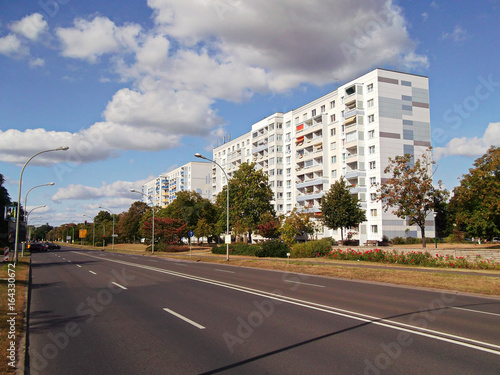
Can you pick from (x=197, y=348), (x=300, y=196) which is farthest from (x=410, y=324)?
(x=300, y=196)

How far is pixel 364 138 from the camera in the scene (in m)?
59.8

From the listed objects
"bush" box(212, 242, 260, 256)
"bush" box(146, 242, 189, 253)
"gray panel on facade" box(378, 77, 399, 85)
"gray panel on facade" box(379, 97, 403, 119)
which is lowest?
"bush" box(146, 242, 189, 253)

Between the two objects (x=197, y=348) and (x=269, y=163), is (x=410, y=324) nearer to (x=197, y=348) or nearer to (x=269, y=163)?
(x=197, y=348)

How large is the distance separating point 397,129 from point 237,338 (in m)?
57.7

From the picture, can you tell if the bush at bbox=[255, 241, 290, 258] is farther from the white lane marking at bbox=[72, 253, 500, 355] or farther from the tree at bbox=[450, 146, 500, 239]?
the white lane marking at bbox=[72, 253, 500, 355]

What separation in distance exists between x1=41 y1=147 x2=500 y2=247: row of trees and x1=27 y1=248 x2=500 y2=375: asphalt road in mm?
23664

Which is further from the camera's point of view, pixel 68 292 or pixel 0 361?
pixel 68 292

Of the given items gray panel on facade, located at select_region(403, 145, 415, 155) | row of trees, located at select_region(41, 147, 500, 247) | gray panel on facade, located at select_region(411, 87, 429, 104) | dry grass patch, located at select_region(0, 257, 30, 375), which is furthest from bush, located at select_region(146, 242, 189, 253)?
dry grass patch, located at select_region(0, 257, 30, 375)

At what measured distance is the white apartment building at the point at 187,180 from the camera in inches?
4855

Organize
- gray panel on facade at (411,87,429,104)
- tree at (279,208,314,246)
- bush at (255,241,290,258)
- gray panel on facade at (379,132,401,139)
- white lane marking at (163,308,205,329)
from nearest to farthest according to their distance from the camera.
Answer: white lane marking at (163,308,205,329) → bush at (255,241,290,258) → tree at (279,208,314,246) → gray panel on facade at (379,132,401,139) → gray panel on facade at (411,87,429,104)

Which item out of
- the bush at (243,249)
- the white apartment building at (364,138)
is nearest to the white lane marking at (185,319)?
the bush at (243,249)

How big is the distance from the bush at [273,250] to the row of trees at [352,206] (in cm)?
397

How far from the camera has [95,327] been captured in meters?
8.48

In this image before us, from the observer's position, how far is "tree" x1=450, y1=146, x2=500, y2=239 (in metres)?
33.6
